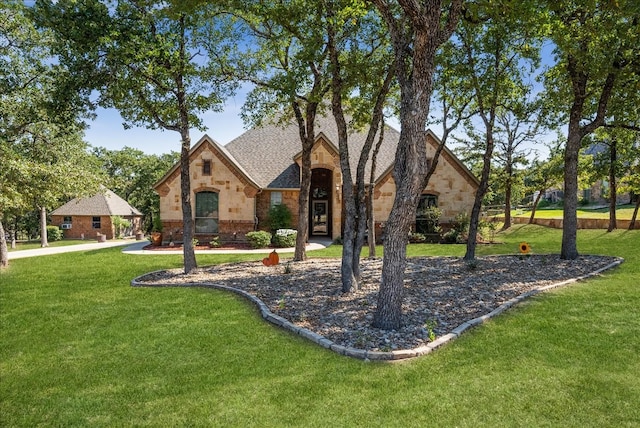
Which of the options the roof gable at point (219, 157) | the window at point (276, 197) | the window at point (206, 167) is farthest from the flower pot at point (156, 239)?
the window at point (276, 197)

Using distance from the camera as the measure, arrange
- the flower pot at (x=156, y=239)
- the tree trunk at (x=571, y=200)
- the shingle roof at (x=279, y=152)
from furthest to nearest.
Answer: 1. the shingle roof at (x=279, y=152)
2. the flower pot at (x=156, y=239)
3. the tree trunk at (x=571, y=200)

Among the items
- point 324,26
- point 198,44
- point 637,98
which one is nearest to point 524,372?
point 324,26

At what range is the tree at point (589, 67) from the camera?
11086 mm

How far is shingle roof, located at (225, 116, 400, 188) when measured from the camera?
81.0 ft

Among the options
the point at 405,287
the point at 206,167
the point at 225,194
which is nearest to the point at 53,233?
the point at 206,167

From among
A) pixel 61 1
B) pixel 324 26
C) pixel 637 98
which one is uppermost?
pixel 61 1

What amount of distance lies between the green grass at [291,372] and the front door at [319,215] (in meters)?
19.0

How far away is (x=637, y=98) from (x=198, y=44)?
1550 centimetres

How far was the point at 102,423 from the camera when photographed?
4363mm

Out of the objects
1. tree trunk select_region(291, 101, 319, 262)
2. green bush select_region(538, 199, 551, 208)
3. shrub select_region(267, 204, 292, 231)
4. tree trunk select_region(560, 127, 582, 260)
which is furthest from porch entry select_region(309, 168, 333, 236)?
green bush select_region(538, 199, 551, 208)

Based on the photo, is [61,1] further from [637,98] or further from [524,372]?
[637,98]

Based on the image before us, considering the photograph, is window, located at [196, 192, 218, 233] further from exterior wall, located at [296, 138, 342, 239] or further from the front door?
the front door

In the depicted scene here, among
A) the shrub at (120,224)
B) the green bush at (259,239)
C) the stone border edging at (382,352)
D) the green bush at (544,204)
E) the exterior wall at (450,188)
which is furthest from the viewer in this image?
the green bush at (544,204)

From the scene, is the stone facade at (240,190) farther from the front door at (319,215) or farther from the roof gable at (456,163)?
the front door at (319,215)
